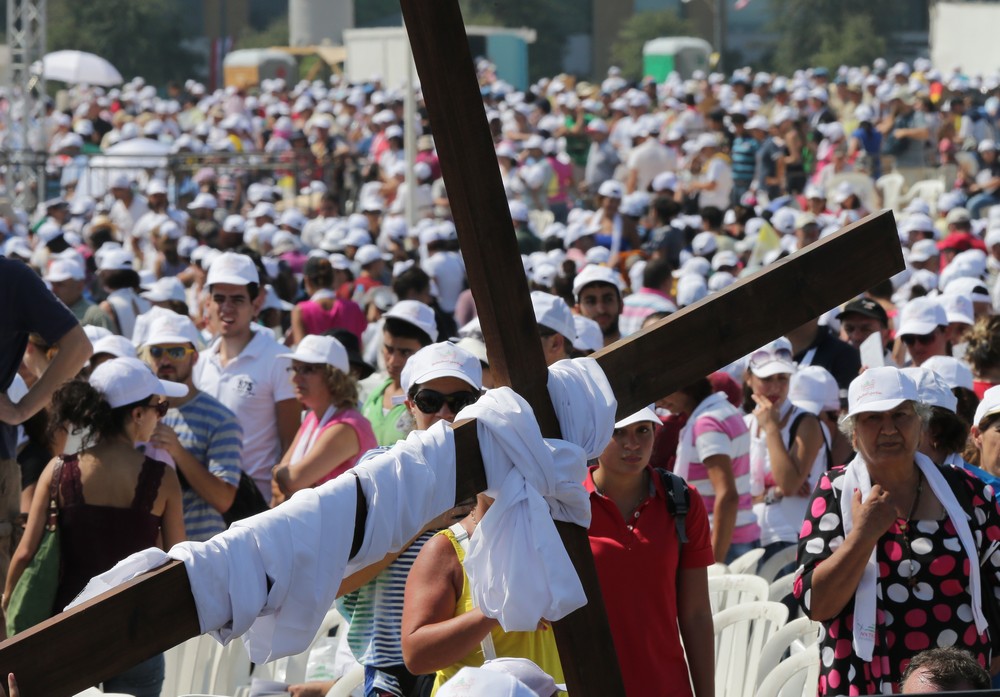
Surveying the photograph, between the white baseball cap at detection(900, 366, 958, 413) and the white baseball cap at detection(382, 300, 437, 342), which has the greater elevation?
the white baseball cap at detection(900, 366, 958, 413)

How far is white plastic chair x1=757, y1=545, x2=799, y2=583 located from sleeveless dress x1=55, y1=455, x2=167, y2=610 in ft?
9.61

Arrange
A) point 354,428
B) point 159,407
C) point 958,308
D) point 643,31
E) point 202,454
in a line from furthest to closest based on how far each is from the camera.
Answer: point 643,31, point 958,308, point 354,428, point 202,454, point 159,407

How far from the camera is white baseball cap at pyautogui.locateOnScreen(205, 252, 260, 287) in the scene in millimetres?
7660

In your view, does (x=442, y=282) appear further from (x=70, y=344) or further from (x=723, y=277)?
(x=70, y=344)

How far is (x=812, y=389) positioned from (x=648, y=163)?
13.8m

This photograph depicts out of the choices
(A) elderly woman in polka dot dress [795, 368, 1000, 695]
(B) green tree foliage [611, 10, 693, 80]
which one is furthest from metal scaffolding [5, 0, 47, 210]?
(B) green tree foliage [611, 10, 693, 80]

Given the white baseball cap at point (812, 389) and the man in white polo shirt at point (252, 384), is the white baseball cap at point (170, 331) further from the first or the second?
the white baseball cap at point (812, 389)

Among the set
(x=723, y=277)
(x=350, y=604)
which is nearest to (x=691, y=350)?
(x=350, y=604)

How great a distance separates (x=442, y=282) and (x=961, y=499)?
9.24 meters

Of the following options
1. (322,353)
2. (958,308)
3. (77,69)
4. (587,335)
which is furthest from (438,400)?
(77,69)

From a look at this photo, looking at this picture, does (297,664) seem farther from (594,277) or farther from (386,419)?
(594,277)

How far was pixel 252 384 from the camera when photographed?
7.39m

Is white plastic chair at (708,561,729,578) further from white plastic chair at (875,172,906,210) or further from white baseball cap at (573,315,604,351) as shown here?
white plastic chair at (875,172,906,210)

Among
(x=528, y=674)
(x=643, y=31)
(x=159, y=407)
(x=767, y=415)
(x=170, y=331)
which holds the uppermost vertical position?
(x=528, y=674)
